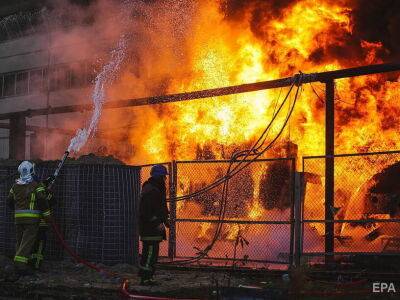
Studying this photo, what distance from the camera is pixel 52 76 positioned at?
26.6m

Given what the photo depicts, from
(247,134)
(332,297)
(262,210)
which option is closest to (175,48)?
(247,134)

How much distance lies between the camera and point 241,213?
10547mm

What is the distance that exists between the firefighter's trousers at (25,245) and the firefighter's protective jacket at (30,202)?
97 millimetres

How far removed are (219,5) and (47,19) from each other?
46.4 ft

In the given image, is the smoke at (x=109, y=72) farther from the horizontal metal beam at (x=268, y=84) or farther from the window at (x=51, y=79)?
the horizontal metal beam at (x=268, y=84)

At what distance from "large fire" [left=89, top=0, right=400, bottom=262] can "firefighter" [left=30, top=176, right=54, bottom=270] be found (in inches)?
124

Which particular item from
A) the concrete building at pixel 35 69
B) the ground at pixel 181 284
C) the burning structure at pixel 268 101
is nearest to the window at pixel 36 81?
the concrete building at pixel 35 69

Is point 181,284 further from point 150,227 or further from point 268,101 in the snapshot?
point 268,101

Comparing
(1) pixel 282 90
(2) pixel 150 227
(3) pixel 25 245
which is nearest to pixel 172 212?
(2) pixel 150 227

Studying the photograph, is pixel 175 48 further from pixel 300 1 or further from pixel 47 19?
pixel 47 19

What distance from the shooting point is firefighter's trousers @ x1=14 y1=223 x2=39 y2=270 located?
8.08 m

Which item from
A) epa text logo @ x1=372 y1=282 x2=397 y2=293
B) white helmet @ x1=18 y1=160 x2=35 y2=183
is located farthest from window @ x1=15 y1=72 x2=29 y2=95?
epa text logo @ x1=372 y1=282 x2=397 y2=293

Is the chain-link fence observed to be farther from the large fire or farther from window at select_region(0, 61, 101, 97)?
window at select_region(0, 61, 101, 97)

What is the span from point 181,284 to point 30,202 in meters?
2.86
